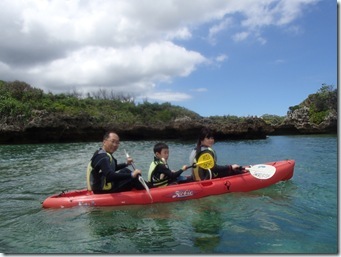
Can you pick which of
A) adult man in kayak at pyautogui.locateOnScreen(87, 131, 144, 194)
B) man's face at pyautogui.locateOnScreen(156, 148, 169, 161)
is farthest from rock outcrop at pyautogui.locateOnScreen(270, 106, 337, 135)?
adult man in kayak at pyautogui.locateOnScreen(87, 131, 144, 194)

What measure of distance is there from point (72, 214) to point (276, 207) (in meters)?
4.14

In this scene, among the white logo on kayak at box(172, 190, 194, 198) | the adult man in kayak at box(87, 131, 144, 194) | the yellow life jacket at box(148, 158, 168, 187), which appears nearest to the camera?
the adult man in kayak at box(87, 131, 144, 194)

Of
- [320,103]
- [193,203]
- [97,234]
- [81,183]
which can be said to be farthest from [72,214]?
[320,103]

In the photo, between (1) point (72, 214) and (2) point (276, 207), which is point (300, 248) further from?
(1) point (72, 214)

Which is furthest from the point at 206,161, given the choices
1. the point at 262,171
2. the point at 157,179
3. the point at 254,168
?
the point at 262,171

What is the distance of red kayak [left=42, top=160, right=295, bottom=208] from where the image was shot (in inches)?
266

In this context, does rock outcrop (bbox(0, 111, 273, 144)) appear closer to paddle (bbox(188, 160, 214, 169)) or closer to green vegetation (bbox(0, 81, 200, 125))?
green vegetation (bbox(0, 81, 200, 125))

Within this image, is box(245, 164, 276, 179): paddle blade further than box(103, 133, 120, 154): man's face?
Yes

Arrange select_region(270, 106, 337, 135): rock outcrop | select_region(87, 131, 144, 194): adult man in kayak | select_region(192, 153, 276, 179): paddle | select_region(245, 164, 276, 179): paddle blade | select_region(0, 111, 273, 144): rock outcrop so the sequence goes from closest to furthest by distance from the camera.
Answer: select_region(87, 131, 144, 194): adult man in kayak < select_region(192, 153, 276, 179): paddle < select_region(245, 164, 276, 179): paddle blade < select_region(0, 111, 273, 144): rock outcrop < select_region(270, 106, 337, 135): rock outcrop

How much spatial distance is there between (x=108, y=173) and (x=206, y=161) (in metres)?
2.23

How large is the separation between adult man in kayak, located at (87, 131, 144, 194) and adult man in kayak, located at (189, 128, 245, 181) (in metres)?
1.37

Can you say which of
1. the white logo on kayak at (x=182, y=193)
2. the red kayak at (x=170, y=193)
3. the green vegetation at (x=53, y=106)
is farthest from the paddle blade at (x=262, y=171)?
the green vegetation at (x=53, y=106)

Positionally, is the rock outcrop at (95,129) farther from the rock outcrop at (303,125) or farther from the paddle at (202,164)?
the paddle at (202,164)

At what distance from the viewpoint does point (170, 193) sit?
704cm
